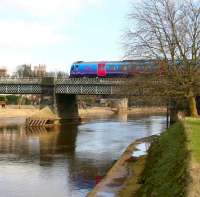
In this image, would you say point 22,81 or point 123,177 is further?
point 22,81

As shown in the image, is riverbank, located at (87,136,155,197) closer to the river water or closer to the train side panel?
the river water

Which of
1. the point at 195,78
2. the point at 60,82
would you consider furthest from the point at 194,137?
the point at 60,82

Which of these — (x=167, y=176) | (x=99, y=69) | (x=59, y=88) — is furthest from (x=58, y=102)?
(x=167, y=176)

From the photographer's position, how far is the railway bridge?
85.9 metres

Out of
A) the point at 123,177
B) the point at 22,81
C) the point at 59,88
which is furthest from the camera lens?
the point at 22,81

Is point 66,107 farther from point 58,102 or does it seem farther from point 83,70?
point 83,70

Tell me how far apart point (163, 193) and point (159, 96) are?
31.0m

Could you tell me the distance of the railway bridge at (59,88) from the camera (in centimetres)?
8588

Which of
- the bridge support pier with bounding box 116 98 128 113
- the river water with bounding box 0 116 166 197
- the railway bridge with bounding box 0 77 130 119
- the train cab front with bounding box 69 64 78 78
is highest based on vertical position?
the train cab front with bounding box 69 64 78 78

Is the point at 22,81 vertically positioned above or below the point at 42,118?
above

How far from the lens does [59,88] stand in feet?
301

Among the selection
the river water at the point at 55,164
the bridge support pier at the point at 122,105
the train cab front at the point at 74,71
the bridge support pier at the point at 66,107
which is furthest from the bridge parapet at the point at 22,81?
the bridge support pier at the point at 122,105

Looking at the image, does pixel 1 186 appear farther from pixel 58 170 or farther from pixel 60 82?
pixel 60 82

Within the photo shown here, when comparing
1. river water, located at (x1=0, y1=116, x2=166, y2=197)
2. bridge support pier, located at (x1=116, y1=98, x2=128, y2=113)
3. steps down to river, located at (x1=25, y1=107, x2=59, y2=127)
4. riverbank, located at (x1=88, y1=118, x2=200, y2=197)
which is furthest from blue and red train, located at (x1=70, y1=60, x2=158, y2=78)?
bridge support pier, located at (x1=116, y1=98, x2=128, y2=113)
